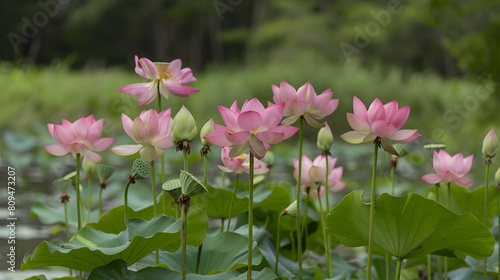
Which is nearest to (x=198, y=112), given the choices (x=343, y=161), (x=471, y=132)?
(x=343, y=161)

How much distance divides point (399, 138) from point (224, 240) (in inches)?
10.7

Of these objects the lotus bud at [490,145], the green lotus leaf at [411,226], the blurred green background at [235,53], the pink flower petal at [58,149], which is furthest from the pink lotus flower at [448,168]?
the blurred green background at [235,53]

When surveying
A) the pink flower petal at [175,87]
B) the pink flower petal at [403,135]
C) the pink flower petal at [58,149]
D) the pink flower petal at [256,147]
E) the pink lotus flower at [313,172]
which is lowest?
the pink lotus flower at [313,172]

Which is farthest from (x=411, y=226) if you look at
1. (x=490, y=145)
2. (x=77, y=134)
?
(x=77, y=134)

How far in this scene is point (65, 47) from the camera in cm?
1761

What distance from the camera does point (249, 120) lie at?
0.80 m

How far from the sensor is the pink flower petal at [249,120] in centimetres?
79

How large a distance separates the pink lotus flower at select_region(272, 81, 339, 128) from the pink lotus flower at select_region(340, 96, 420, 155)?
0.06 metres

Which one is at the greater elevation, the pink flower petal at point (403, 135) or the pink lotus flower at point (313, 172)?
the pink flower petal at point (403, 135)

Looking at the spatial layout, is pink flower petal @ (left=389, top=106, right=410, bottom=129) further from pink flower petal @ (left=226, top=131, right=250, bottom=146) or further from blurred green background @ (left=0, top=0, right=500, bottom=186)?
blurred green background @ (left=0, top=0, right=500, bottom=186)

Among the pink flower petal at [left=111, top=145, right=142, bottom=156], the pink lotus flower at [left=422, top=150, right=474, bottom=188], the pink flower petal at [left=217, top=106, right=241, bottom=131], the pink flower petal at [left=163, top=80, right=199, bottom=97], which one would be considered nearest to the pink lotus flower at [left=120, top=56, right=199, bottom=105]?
the pink flower petal at [left=163, top=80, right=199, bottom=97]

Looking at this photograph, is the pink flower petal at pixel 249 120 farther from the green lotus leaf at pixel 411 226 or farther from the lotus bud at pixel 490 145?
the lotus bud at pixel 490 145

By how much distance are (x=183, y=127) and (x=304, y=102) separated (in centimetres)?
16

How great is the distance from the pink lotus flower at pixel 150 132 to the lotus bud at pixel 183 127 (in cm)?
5
